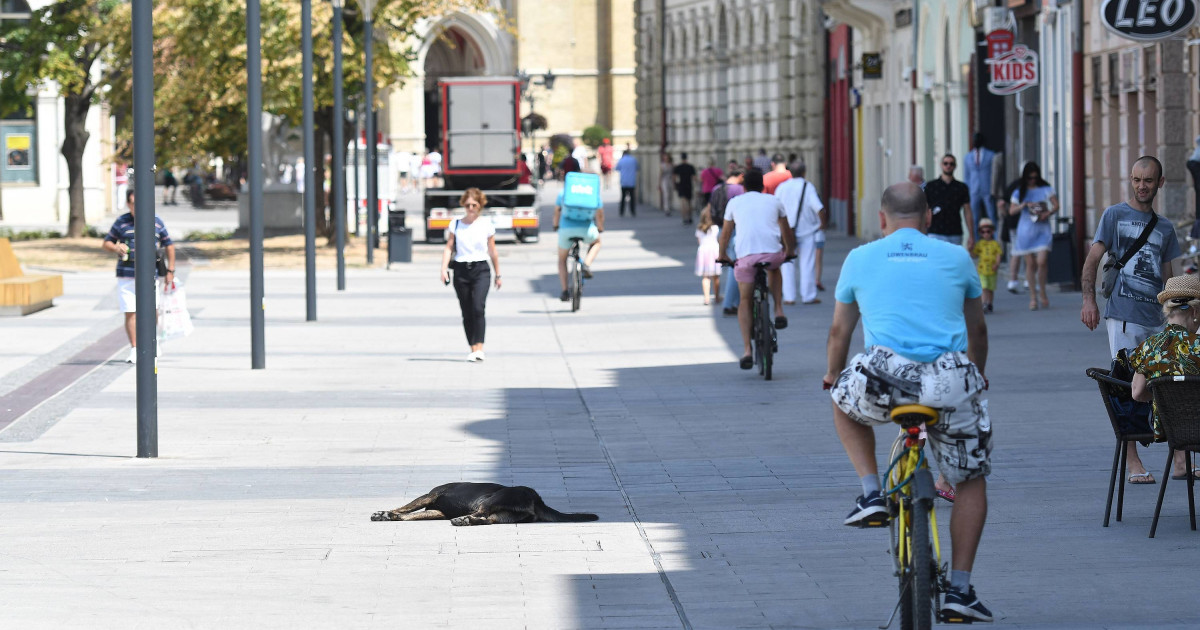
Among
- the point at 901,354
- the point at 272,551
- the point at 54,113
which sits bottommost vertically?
the point at 272,551

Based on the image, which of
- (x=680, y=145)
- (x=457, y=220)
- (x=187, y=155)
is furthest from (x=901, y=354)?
(x=680, y=145)

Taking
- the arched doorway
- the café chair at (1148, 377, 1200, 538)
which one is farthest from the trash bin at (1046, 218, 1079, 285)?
the arched doorway

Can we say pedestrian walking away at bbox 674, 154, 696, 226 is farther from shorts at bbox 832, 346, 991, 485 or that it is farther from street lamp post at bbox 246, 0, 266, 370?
shorts at bbox 832, 346, 991, 485

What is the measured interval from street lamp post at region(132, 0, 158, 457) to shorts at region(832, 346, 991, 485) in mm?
6070

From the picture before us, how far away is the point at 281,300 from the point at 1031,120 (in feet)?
35.4

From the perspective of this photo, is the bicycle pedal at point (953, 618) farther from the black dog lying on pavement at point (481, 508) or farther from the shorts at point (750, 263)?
the shorts at point (750, 263)

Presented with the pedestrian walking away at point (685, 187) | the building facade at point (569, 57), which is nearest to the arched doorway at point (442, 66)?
the building facade at point (569, 57)

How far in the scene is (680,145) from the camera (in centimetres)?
6116

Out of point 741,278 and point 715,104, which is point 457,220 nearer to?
point 741,278

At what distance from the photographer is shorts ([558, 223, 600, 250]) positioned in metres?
24.3

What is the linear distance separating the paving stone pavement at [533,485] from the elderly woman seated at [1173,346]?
0.65 meters

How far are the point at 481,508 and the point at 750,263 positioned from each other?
24.3ft

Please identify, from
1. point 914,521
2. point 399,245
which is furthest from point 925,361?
point 399,245

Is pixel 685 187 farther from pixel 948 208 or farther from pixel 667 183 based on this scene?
pixel 948 208
